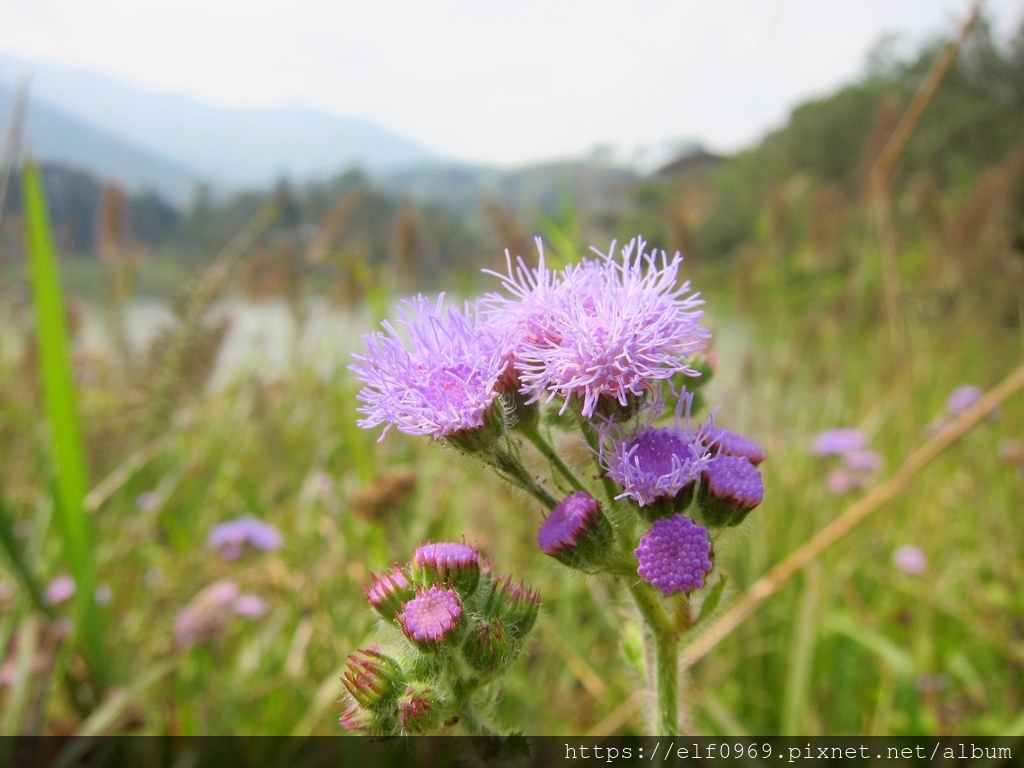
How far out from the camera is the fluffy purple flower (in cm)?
100

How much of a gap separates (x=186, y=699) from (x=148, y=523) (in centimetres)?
82

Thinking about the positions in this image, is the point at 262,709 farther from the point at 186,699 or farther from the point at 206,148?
the point at 206,148

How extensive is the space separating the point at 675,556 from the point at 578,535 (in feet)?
0.45

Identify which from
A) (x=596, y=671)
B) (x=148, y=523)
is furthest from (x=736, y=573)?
(x=148, y=523)

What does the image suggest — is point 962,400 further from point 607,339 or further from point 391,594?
point 391,594

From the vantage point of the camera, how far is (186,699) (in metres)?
2.73

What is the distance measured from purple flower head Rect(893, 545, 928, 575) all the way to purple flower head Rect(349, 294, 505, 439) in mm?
3047

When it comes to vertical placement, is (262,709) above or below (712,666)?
below

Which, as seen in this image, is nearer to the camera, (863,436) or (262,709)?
(262,709)

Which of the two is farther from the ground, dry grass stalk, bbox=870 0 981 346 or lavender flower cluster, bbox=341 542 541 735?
dry grass stalk, bbox=870 0 981 346

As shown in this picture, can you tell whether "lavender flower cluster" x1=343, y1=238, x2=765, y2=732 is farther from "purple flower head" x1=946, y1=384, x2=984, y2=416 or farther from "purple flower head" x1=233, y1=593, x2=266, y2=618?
"purple flower head" x1=946, y1=384, x2=984, y2=416

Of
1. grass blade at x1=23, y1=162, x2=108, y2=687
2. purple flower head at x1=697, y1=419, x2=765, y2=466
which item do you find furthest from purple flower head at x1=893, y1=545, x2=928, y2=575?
grass blade at x1=23, y1=162, x2=108, y2=687

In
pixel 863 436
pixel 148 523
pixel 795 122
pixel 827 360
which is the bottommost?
pixel 148 523

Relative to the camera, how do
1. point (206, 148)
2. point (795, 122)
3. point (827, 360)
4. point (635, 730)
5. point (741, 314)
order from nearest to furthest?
Answer: 1. point (635, 730)
2. point (827, 360)
3. point (741, 314)
4. point (206, 148)
5. point (795, 122)
